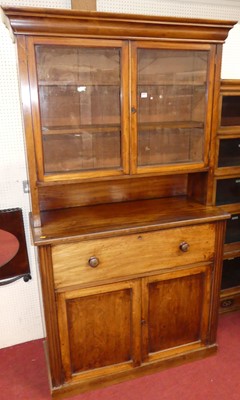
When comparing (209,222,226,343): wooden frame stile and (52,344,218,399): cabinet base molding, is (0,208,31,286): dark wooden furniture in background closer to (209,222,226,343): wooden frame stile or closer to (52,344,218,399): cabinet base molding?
(52,344,218,399): cabinet base molding

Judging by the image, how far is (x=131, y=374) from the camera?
1.92 m

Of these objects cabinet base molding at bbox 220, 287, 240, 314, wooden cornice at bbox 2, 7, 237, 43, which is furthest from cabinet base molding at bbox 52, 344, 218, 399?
wooden cornice at bbox 2, 7, 237, 43

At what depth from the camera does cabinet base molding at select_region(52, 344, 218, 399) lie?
1813 mm

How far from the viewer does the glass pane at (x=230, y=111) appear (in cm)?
211

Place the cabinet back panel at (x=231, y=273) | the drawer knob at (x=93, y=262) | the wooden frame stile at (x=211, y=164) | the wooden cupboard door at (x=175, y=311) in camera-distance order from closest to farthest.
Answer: the drawer knob at (x=93, y=262)
the wooden frame stile at (x=211, y=164)
the wooden cupboard door at (x=175, y=311)
the cabinet back panel at (x=231, y=273)

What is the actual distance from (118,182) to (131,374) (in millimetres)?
1180

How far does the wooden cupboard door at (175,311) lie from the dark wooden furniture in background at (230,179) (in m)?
0.48

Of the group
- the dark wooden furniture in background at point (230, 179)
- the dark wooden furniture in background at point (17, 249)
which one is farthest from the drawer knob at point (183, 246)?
the dark wooden furniture in background at point (17, 249)

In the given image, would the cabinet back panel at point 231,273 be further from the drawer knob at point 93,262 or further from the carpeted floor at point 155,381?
the drawer knob at point 93,262

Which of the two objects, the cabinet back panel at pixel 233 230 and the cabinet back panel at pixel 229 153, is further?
the cabinet back panel at pixel 233 230

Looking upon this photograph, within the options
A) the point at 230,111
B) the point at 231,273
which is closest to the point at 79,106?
the point at 230,111

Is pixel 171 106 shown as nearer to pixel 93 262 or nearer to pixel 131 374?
pixel 93 262

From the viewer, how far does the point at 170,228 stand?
5.74 feet

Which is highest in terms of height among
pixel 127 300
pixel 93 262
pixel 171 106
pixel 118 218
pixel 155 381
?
pixel 171 106
